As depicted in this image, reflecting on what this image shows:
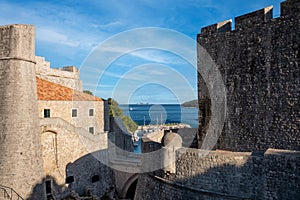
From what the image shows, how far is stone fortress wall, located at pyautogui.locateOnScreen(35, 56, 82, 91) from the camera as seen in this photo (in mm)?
24188

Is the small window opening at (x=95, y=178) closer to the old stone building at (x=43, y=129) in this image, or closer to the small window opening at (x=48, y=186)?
the old stone building at (x=43, y=129)

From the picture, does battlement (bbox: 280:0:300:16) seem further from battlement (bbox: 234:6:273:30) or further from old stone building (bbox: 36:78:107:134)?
old stone building (bbox: 36:78:107:134)

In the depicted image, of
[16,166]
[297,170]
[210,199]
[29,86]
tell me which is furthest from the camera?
[29,86]

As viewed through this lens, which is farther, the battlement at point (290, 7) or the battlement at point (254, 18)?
the battlement at point (254, 18)

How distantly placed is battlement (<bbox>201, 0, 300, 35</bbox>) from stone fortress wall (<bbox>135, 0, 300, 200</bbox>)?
0.03 meters

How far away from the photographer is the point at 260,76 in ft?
31.0

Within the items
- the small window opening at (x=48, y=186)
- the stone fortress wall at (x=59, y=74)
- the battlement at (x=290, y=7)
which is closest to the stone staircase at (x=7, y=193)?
the small window opening at (x=48, y=186)

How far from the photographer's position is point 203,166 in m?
8.14

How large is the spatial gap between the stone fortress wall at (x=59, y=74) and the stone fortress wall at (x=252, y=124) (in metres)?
17.6

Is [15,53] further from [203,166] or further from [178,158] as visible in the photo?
[203,166]

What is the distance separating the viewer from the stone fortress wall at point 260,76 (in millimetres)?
8578

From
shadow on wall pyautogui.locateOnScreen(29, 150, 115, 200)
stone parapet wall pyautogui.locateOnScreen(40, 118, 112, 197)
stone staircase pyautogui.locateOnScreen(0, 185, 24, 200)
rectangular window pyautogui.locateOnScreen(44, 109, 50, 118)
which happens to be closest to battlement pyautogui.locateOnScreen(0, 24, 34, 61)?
stone parapet wall pyautogui.locateOnScreen(40, 118, 112, 197)

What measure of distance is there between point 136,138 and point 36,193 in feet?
154

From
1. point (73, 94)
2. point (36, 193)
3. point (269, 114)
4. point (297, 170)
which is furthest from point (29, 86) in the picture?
point (297, 170)
